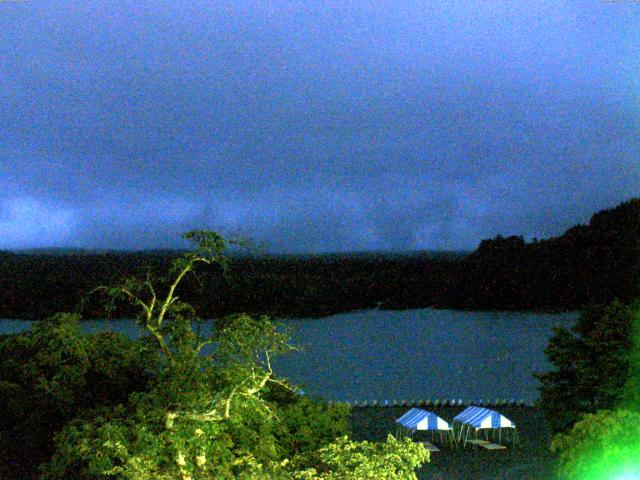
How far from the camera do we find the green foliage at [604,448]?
882 cm

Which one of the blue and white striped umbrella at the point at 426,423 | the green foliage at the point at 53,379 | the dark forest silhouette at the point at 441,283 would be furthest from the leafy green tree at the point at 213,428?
the dark forest silhouette at the point at 441,283

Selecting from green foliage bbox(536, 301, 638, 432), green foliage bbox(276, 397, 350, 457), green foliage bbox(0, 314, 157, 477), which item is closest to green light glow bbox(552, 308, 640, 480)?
green foliage bbox(276, 397, 350, 457)

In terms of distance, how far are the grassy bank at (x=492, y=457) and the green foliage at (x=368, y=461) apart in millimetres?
7459

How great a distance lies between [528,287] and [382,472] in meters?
50.3

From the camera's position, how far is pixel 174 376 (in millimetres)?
11555

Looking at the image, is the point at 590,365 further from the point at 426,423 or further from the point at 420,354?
the point at 420,354

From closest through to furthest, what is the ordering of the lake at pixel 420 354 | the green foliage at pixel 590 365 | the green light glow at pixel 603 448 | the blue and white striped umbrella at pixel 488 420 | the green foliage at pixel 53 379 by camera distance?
1. the green light glow at pixel 603 448
2. the green foliage at pixel 53 379
3. the green foliage at pixel 590 365
4. the blue and white striped umbrella at pixel 488 420
5. the lake at pixel 420 354

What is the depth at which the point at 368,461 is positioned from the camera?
909 centimetres

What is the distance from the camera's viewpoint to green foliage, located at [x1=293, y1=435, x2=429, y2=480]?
351 inches

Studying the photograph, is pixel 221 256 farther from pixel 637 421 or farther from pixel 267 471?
pixel 637 421

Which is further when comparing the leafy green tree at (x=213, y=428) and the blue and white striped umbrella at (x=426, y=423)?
the blue and white striped umbrella at (x=426, y=423)

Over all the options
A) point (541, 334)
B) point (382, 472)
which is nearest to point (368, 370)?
point (541, 334)

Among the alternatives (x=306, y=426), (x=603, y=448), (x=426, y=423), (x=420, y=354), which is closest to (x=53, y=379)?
(x=306, y=426)

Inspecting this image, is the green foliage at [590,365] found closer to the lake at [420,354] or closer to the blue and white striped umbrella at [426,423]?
the blue and white striped umbrella at [426,423]
